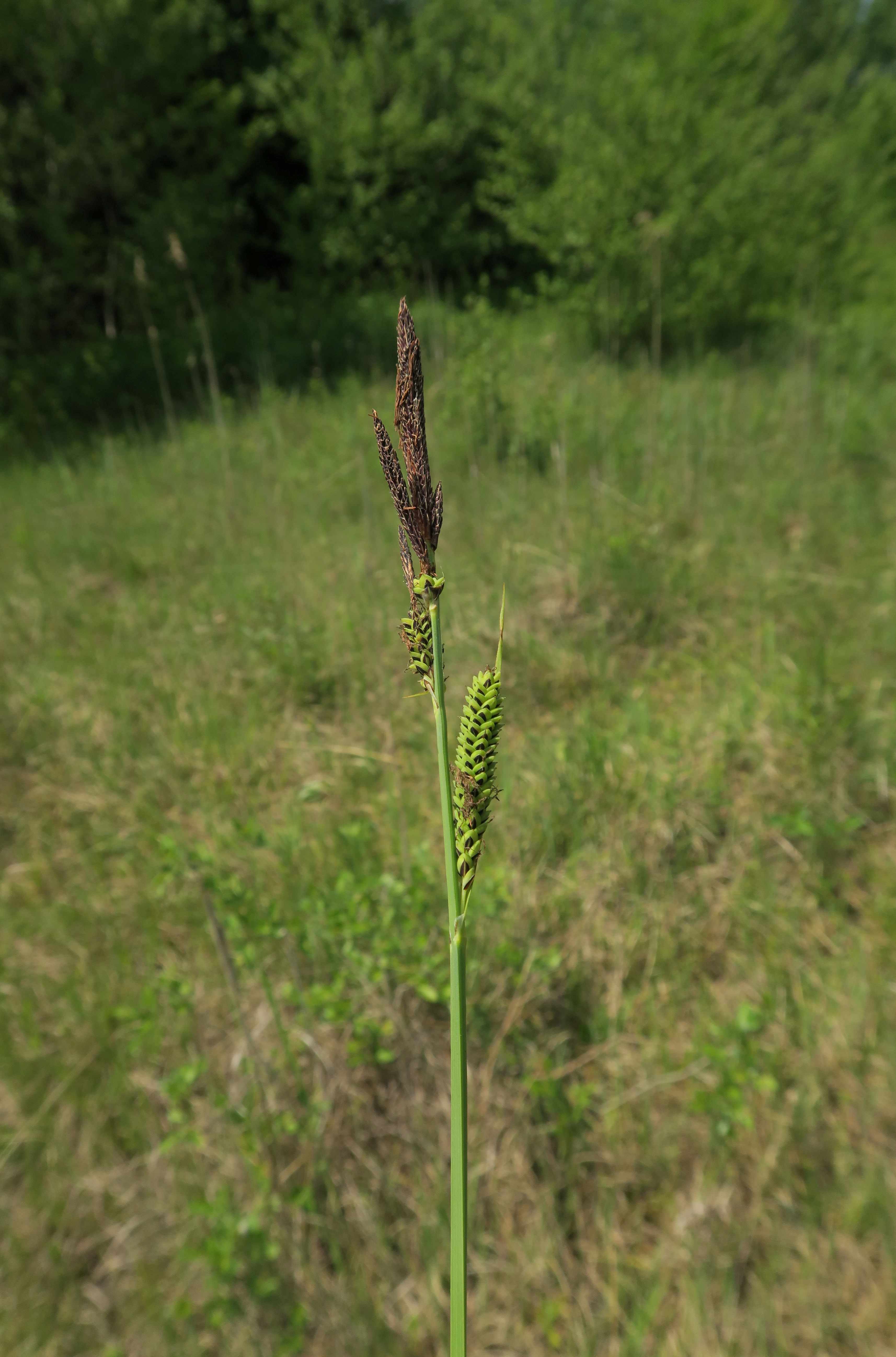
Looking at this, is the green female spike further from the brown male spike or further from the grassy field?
the grassy field

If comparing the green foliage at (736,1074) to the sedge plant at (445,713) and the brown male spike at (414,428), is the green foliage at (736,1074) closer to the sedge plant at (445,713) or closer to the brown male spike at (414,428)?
the sedge plant at (445,713)

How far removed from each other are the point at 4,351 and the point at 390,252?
518 centimetres

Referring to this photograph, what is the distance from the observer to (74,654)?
3.57 meters

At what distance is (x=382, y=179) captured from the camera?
1026 centimetres

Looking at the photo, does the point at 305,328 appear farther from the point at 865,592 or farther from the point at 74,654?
the point at 865,592

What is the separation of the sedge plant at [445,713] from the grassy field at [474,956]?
4.92ft

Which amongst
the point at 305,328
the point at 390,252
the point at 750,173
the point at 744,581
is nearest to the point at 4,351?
the point at 305,328

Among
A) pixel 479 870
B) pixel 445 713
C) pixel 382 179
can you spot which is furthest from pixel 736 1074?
pixel 382 179

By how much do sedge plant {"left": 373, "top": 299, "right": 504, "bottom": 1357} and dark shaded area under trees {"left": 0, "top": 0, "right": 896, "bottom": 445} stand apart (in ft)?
16.0

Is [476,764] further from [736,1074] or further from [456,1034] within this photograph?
[736,1074]

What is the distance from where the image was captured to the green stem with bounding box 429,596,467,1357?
37 centimetres

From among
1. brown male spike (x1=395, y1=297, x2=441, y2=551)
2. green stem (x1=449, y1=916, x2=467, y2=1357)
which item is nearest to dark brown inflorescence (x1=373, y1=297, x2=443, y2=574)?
brown male spike (x1=395, y1=297, x2=441, y2=551)

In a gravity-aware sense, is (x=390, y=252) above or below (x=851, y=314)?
above

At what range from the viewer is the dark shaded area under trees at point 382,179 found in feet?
23.5
